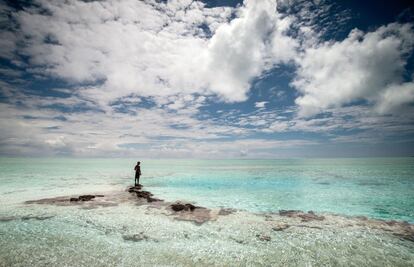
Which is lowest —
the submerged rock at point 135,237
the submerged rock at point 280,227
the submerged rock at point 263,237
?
the submerged rock at point 263,237

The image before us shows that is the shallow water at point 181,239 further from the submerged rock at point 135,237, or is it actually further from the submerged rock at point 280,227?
the submerged rock at point 280,227

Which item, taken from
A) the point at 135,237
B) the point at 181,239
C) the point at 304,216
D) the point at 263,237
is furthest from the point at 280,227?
the point at 135,237

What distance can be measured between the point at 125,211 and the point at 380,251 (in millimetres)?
16051

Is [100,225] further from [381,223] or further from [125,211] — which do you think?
[381,223]

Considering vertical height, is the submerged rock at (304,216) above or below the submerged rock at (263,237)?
above

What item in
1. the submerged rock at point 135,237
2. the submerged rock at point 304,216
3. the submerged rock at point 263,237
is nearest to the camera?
the submerged rock at point 135,237

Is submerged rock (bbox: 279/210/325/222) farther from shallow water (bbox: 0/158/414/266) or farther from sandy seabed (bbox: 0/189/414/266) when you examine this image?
shallow water (bbox: 0/158/414/266)

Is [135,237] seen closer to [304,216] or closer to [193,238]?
[193,238]

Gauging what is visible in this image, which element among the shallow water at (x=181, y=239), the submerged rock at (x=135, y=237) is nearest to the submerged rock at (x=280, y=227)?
the shallow water at (x=181, y=239)

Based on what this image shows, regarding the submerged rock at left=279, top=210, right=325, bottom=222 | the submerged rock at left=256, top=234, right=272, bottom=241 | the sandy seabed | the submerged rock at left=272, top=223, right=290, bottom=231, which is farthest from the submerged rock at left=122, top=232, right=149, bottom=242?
the submerged rock at left=279, top=210, right=325, bottom=222

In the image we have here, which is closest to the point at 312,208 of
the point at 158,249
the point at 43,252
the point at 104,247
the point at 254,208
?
the point at 254,208

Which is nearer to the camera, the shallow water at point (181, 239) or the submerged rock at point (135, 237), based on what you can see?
the shallow water at point (181, 239)

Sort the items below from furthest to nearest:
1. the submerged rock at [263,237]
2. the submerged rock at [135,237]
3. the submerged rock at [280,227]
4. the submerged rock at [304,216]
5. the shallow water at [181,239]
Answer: the submerged rock at [304,216]
the submerged rock at [280,227]
the submerged rock at [263,237]
the submerged rock at [135,237]
the shallow water at [181,239]

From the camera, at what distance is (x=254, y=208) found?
19.7 metres
